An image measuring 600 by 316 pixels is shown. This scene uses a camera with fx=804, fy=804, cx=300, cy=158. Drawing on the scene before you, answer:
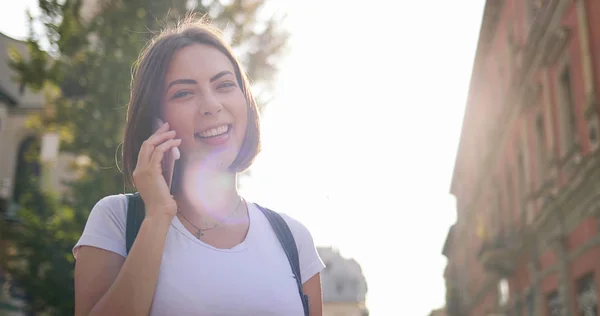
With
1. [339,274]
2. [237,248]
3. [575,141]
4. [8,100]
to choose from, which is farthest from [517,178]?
[339,274]

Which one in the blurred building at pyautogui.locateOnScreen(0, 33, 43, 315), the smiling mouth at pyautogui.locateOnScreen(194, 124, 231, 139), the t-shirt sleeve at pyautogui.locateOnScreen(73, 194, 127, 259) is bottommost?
the t-shirt sleeve at pyautogui.locateOnScreen(73, 194, 127, 259)

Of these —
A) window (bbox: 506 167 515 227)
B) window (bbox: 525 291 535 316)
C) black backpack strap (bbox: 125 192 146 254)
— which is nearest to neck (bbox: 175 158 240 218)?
black backpack strap (bbox: 125 192 146 254)

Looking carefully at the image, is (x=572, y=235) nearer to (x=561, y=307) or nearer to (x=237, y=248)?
(x=561, y=307)

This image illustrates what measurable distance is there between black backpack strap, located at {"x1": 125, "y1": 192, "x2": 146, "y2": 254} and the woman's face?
6.9 inches

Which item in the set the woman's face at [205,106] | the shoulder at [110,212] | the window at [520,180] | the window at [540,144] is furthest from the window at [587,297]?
Result: the shoulder at [110,212]

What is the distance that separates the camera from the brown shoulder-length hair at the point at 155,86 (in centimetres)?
226

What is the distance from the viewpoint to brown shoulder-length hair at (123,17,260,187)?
2258 millimetres

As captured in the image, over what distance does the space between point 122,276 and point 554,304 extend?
709 inches

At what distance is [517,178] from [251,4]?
10775 mm

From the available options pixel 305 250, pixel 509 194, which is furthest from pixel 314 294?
pixel 509 194

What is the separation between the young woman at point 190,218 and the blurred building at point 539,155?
1168 cm

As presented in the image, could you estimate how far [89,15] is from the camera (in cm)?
1658

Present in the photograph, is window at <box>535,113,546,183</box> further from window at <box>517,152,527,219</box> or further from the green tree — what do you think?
the green tree

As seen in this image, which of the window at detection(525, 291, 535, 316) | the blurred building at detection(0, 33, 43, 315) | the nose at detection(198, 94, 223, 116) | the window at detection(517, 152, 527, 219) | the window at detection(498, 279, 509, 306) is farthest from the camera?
the blurred building at detection(0, 33, 43, 315)
